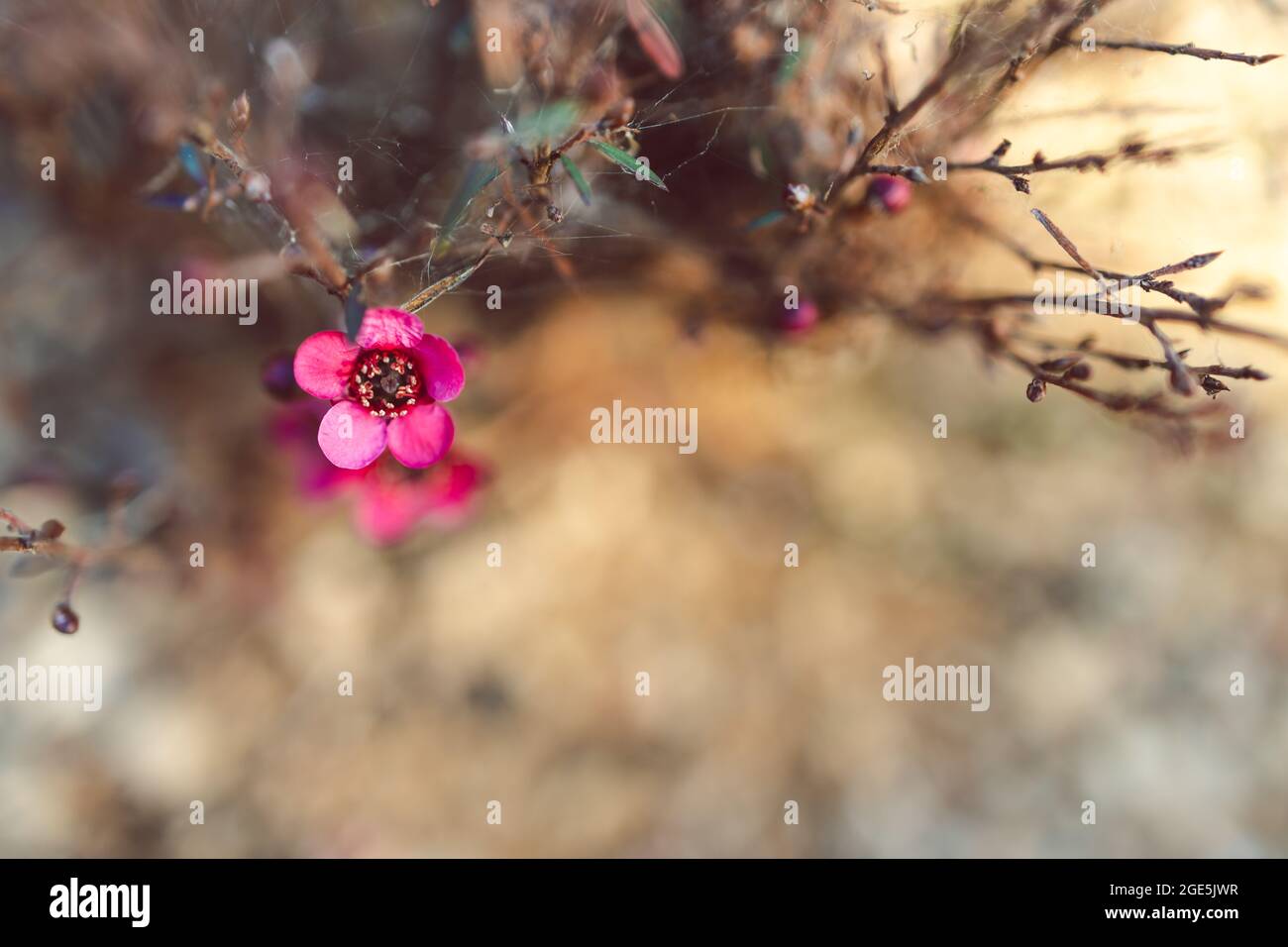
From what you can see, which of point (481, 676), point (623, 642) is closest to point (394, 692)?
point (481, 676)

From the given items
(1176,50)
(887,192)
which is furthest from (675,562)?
(1176,50)

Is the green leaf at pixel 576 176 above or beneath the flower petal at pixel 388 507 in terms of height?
above

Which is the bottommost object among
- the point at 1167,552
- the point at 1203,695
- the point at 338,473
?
the point at 1203,695

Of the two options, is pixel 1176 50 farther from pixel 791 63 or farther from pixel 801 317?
pixel 801 317

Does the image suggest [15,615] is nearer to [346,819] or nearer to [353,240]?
[346,819]

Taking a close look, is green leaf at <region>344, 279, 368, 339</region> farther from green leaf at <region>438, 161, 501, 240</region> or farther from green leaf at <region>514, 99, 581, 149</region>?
green leaf at <region>514, 99, 581, 149</region>

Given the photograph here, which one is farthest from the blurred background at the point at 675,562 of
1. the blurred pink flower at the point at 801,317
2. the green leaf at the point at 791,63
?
the green leaf at the point at 791,63

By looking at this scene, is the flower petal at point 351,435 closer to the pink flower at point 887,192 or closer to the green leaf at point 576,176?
the green leaf at point 576,176
